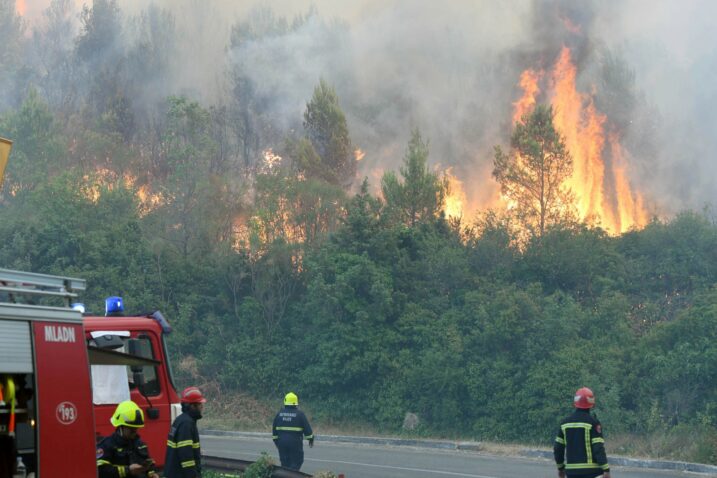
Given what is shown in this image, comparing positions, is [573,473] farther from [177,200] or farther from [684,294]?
[177,200]

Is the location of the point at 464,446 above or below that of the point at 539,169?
below

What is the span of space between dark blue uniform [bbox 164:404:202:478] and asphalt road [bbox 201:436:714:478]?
31.6ft

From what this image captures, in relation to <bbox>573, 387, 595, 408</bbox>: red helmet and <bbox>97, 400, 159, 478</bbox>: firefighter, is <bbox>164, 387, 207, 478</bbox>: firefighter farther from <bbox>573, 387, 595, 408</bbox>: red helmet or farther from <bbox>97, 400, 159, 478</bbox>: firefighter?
<bbox>573, 387, 595, 408</bbox>: red helmet

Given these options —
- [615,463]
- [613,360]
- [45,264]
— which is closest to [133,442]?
[615,463]

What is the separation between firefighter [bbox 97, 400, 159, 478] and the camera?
8031 millimetres

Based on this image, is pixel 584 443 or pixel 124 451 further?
pixel 584 443

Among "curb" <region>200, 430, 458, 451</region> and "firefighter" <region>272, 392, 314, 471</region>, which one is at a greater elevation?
"firefighter" <region>272, 392, 314, 471</region>

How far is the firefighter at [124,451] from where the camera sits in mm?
8031

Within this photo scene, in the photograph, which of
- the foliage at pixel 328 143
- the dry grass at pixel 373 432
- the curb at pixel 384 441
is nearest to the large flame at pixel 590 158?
the foliage at pixel 328 143

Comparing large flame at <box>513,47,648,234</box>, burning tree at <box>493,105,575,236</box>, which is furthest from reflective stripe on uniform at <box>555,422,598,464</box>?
large flame at <box>513,47,648,234</box>

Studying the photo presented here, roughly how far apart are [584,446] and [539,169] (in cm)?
3232

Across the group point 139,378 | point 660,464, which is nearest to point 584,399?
point 139,378

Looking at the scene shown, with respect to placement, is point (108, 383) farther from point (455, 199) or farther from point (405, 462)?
point (455, 199)

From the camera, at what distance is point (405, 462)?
2097 cm
